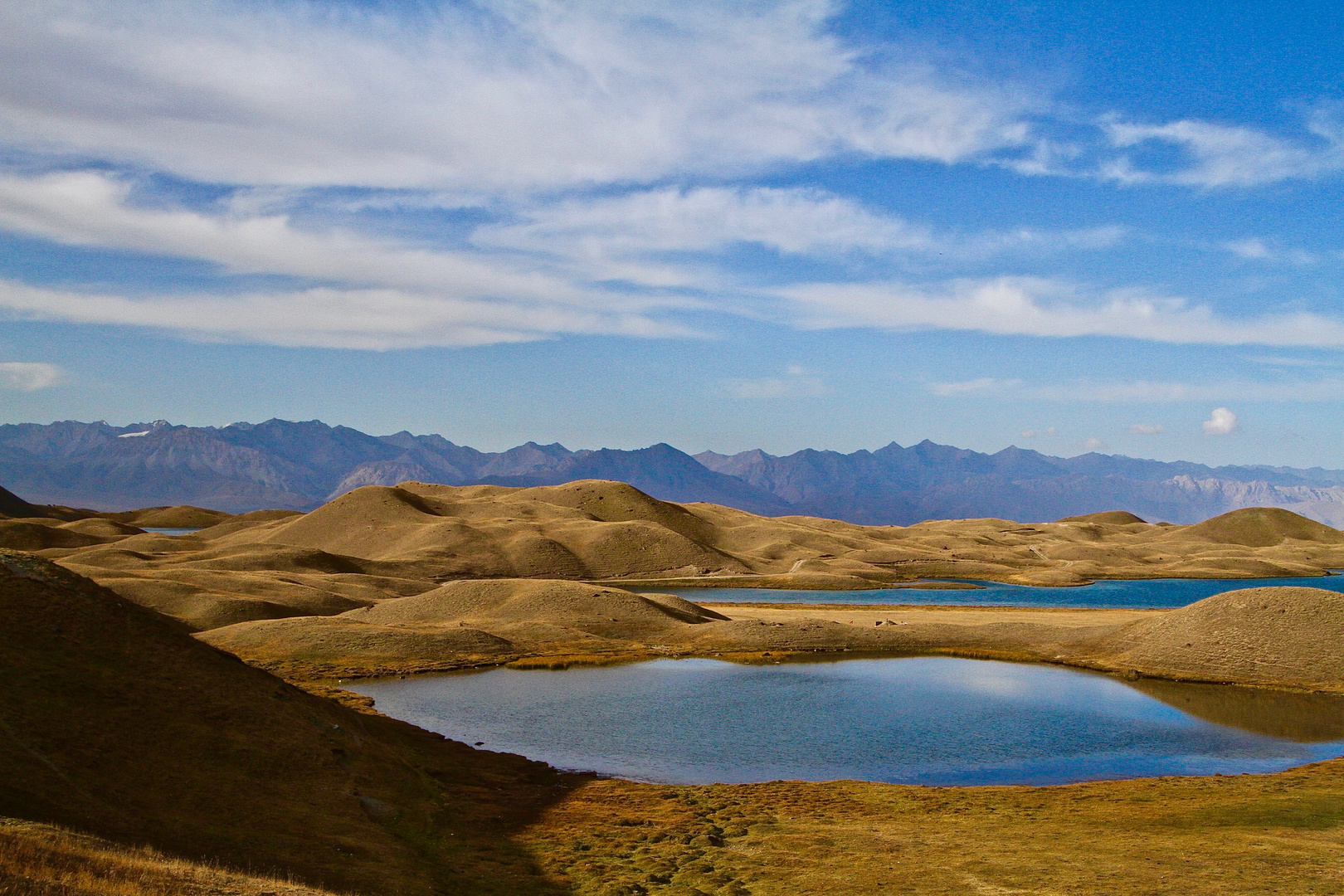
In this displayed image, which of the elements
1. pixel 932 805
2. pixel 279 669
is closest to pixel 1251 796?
pixel 932 805

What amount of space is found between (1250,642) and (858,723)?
43.6 metres

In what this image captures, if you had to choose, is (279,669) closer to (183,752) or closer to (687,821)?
(183,752)

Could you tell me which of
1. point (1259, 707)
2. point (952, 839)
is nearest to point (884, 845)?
point (952, 839)

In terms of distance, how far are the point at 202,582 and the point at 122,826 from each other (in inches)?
3736

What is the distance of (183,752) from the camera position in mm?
34656

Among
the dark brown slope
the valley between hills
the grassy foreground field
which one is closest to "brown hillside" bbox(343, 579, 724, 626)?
the valley between hills

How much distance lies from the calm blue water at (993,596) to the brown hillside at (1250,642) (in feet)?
197

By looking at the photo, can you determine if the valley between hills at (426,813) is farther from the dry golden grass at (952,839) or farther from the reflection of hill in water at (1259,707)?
the reflection of hill in water at (1259,707)

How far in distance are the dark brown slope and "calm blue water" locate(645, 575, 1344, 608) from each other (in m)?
111

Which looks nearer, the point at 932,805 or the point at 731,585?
the point at 932,805

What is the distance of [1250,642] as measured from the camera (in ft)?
265

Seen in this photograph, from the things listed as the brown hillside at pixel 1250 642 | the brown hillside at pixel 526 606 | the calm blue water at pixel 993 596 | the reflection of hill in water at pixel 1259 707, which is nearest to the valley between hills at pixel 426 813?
the reflection of hill in water at pixel 1259 707

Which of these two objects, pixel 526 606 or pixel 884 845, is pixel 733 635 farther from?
pixel 884 845

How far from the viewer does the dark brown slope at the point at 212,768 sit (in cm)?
2855
